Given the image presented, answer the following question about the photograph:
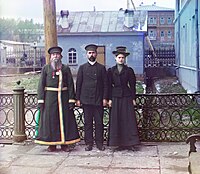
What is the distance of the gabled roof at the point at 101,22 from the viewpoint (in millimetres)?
26094

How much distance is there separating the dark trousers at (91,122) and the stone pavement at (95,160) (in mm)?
183

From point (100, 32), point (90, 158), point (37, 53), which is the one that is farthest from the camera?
point (37, 53)

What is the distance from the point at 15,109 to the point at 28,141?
59 cm

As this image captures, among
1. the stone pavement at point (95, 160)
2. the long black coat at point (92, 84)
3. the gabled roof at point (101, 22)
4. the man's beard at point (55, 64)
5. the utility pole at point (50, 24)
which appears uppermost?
the gabled roof at point (101, 22)

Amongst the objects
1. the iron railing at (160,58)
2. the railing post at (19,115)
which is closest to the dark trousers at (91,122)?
the railing post at (19,115)

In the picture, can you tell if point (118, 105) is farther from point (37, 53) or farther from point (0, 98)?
point (37, 53)

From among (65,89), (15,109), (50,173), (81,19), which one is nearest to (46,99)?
(65,89)

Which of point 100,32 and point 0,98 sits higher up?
point 100,32

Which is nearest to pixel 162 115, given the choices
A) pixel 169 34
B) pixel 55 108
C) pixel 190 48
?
pixel 55 108

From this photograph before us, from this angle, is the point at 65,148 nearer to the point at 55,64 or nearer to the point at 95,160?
the point at 95,160

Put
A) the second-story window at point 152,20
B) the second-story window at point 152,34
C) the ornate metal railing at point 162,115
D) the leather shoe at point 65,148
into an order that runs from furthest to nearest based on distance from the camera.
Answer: the second-story window at point 152,20, the second-story window at point 152,34, the ornate metal railing at point 162,115, the leather shoe at point 65,148

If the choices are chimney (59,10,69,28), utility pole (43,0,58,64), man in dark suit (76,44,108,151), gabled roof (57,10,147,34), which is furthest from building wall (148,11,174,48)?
man in dark suit (76,44,108,151)

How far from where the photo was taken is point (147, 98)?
6707mm

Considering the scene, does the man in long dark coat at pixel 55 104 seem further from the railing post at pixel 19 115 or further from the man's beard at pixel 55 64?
the railing post at pixel 19 115
